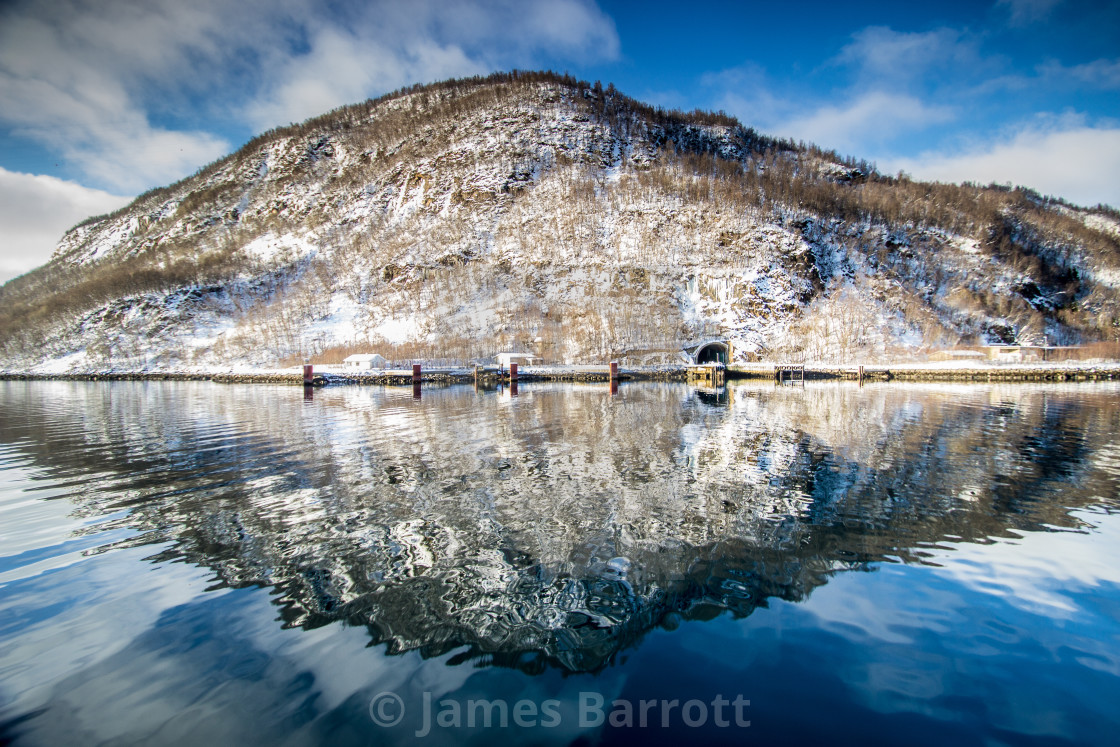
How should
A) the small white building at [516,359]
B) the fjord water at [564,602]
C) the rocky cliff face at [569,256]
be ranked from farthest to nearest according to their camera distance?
1. the rocky cliff face at [569,256]
2. the small white building at [516,359]
3. the fjord water at [564,602]

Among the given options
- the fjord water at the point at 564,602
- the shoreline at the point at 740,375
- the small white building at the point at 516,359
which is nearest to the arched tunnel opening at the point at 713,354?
the shoreline at the point at 740,375

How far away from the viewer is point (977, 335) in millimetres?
83875

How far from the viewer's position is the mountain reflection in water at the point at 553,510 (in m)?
5.97

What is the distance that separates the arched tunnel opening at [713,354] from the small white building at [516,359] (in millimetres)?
25794

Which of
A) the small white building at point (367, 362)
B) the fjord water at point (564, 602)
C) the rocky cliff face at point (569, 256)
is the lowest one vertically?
the fjord water at point (564, 602)

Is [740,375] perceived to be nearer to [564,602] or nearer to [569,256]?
[569,256]

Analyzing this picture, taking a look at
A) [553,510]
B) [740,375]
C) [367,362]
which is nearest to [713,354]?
[740,375]

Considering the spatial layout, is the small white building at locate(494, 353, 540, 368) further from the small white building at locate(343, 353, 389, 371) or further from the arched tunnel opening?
the arched tunnel opening

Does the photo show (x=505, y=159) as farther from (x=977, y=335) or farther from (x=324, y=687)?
(x=324, y=687)

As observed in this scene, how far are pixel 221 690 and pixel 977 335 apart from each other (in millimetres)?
110631

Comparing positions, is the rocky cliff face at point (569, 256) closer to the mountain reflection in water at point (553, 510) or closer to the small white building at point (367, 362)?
the small white building at point (367, 362)

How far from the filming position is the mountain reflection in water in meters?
5.97

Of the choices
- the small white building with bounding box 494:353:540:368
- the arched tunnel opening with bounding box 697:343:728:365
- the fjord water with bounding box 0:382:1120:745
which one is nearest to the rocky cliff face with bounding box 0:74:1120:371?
the small white building with bounding box 494:353:540:368

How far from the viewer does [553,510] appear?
9.48 m
